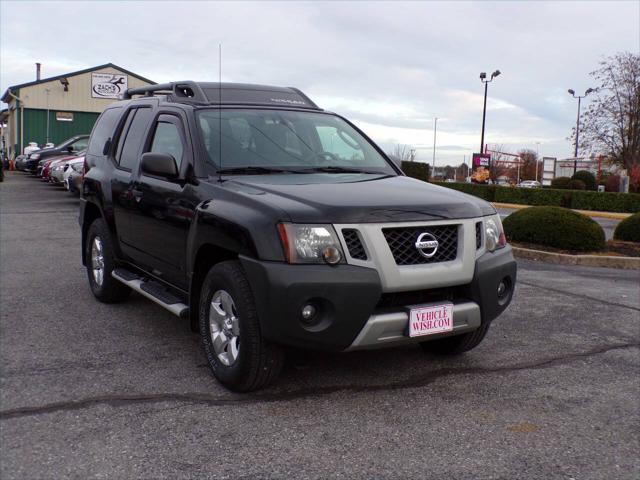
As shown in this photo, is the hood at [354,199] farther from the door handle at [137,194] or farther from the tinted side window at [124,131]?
the tinted side window at [124,131]

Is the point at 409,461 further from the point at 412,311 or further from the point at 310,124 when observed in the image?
the point at 310,124

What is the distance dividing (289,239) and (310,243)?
12cm

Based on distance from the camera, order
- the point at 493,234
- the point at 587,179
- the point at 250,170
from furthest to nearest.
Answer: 1. the point at 587,179
2. the point at 250,170
3. the point at 493,234

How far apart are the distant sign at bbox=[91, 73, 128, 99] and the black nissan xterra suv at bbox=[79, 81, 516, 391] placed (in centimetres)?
3767

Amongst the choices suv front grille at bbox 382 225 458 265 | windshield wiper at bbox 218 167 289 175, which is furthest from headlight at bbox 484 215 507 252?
windshield wiper at bbox 218 167 289 175

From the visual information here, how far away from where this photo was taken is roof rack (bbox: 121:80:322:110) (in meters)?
5.38

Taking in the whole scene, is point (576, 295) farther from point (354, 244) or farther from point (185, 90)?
point (185, 90)

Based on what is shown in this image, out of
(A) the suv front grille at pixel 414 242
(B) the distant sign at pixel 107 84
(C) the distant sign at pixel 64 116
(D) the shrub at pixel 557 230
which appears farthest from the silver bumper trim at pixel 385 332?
(C) the distant sign at pixel 64 116

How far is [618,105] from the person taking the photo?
4047cm

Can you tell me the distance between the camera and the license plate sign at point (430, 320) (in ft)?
12.5

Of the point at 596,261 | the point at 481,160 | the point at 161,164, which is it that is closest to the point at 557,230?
the point at 596,261

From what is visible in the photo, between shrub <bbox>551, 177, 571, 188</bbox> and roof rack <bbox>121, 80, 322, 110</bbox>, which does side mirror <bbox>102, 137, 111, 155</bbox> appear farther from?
shrub <bbox>551, 177, 571, 188</bbox>

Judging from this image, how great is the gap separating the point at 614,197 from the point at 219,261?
80.6 ft

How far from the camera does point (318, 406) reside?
3.89 meters
